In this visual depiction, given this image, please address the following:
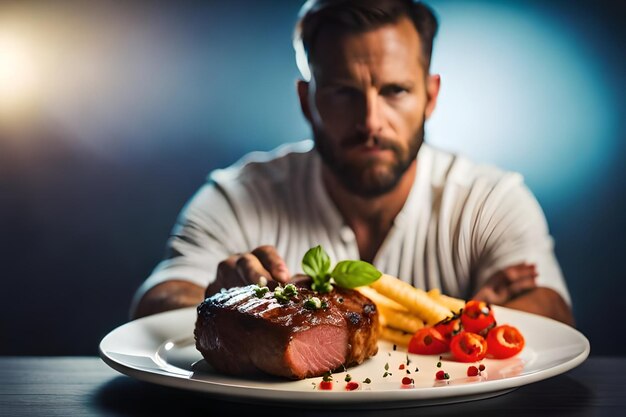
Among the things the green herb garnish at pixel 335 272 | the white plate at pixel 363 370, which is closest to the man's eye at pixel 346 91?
the white plate at pixel 363 370

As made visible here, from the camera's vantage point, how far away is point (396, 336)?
2510 millimetres

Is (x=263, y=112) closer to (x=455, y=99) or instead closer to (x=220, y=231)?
(x=220, y=231)

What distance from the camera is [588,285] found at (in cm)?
418

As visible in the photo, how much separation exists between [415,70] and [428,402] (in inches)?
103

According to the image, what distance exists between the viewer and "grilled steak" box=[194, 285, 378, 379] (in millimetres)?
1930

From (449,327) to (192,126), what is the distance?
2347 mm

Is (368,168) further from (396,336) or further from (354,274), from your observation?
(354,274)

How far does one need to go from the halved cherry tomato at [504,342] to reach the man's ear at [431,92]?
6.83ft

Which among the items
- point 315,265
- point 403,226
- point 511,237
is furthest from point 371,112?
point 315,265

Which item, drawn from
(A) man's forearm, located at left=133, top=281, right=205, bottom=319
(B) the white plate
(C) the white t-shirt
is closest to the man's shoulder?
(C) the white t-shirt

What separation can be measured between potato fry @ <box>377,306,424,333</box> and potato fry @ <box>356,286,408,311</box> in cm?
3

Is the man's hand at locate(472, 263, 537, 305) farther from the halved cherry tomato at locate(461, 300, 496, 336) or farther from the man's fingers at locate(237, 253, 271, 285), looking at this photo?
the halved cherry tomato at locate(461, 300, 496, 336)

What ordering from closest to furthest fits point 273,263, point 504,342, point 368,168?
point 504,342 < point 273,263 < point 368,168

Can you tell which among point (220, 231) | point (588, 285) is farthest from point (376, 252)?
point (588, 285)
